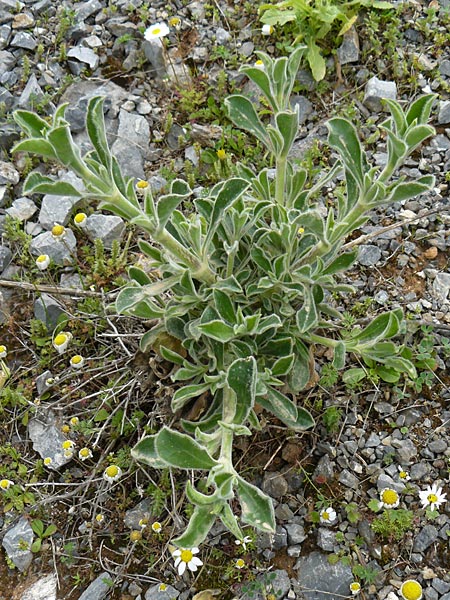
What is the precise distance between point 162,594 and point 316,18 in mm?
3416

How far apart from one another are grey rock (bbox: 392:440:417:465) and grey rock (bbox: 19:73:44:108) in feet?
9.93

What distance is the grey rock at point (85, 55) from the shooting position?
4523 mm

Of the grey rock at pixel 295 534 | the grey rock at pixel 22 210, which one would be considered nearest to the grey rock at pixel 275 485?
the grey rock at pixel 295 534

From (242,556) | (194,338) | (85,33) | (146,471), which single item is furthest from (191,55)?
(242,556)

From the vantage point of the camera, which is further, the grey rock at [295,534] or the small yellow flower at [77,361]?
the small yellow flower at [77,361]

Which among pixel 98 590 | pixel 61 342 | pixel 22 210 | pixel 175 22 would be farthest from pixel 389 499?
pixel 175 22


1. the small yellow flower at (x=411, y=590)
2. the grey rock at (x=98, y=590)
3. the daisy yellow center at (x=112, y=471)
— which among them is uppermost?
the daisy yellow center at (x=112, y=471)

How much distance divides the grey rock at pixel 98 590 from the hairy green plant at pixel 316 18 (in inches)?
121

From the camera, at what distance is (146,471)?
10.00ft

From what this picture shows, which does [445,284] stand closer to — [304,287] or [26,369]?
[304,287]

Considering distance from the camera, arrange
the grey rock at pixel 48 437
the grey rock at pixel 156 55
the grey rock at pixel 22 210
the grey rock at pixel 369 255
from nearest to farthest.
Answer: the grey rock at pixel 48 437, the grey rock at pixel 369 255, the grey rock at pixel 22 210, the grey rock at pixel 156 55

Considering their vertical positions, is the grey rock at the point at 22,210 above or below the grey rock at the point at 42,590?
above

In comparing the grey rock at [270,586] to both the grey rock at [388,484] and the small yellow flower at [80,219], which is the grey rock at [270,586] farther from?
the small yellow flower at [80,219]

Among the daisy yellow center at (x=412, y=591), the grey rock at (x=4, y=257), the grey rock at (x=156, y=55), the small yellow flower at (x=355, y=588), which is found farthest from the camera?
the grey rock at (x=156, y=55)
